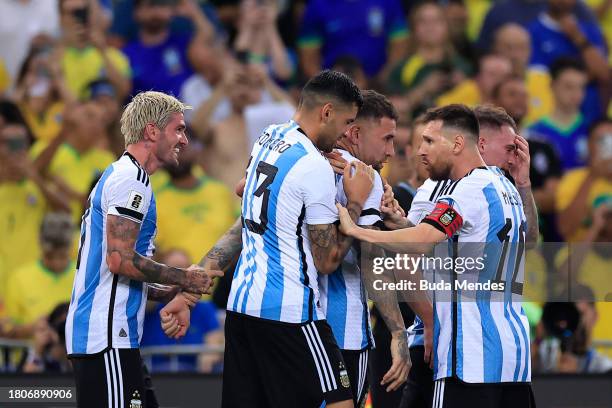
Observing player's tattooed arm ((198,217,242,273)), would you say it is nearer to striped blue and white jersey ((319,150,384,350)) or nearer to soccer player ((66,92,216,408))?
soccer player ((66,92,216,408))

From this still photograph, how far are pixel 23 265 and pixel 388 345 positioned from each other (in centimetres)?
498

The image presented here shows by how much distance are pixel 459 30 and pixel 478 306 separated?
774 cm

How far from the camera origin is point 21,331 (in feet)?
33.9

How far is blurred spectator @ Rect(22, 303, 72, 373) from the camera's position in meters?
9.42

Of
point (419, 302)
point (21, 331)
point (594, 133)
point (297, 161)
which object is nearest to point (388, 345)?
point (419, 302)

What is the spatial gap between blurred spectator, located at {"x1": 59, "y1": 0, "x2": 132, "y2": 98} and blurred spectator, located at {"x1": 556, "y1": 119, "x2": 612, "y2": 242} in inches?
188

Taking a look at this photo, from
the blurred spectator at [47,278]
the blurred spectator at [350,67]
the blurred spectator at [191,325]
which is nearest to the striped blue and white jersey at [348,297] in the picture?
the blurred spectator at [191,325]

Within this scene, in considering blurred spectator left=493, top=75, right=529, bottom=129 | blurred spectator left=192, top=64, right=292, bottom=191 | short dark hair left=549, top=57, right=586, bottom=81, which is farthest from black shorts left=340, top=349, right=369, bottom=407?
short dark hair left=549, top=57, right=586, bottom=81

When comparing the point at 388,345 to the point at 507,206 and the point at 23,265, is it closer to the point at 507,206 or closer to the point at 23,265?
the point at 507,206

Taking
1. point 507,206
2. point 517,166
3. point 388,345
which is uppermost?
point 517,166

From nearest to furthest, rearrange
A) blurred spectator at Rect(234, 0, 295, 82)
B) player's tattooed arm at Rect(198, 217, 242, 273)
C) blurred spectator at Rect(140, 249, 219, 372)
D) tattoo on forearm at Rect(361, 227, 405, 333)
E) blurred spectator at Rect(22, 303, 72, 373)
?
tattoo on forearm at Rect(361, 227, 405, 333), player's tattooed arm at Rect(198, 217, 242, 273), blurred spectator at Rect(22, 303, 72, 373), blurred spectator at Rect(140, 249, 219, 372), blurred spectator at Rect(234, 0, 295, 82)

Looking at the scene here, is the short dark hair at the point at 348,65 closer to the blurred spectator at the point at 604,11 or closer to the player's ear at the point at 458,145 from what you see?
the blurred spectator at the point at 604,11

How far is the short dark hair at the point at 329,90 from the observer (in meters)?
6.06

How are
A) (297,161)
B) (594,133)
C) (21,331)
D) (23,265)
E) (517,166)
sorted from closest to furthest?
1. (297,161)
2. (517,166)
3. (21,331)
4. (23,265)
5. (594,133)
